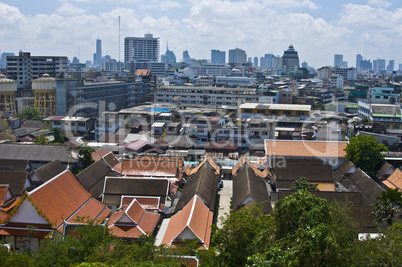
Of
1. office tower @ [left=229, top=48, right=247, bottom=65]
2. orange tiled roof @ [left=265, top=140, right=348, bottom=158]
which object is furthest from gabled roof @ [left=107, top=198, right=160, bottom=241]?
office tower @ [left=229, top=48, right=247, bottom=65]

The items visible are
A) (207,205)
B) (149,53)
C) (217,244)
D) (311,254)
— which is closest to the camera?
(311,254)

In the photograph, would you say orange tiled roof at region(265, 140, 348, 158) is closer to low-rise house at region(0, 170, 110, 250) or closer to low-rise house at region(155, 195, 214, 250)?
low-rise house at region(155, 195, 214, 250)

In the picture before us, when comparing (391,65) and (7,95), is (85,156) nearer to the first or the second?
(7,95)

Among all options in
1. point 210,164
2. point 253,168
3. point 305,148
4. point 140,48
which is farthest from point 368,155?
point 140,48

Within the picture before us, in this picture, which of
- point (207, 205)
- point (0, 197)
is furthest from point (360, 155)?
point (0, 197)

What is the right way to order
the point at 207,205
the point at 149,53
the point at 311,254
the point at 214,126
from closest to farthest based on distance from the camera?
the point at 311,254, the point at 207,205, the point at 214,126, the point at 149,53

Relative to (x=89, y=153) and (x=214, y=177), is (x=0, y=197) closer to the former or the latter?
(x=89, y=153)

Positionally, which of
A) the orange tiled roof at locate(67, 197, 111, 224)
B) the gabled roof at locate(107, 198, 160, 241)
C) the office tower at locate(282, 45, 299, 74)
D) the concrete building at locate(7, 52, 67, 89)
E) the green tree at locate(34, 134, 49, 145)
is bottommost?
the gabled roof at locate(107, 198, 160, 241)

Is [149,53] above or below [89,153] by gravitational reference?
above
